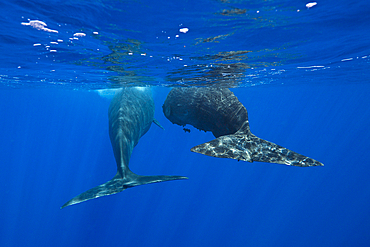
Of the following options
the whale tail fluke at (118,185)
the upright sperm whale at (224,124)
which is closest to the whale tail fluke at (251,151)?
the upright sperm whale at (224,124)

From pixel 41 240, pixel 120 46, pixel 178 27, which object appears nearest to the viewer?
pixel 178 27

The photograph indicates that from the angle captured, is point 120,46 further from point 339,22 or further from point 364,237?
point 364,237

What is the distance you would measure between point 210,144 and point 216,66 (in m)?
8.30

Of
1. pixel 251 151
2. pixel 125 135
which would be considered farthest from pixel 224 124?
pixel 125 135

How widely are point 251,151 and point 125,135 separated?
22.0 feet

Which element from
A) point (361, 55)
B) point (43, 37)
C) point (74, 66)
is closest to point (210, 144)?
point (43, 37)

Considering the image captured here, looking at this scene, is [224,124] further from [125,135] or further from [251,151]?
[125,135]

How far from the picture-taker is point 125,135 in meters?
10.6

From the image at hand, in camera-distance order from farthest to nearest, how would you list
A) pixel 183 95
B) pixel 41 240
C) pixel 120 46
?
1. pixel 41 240
2. pixel 183 95
3. pixel 120 46

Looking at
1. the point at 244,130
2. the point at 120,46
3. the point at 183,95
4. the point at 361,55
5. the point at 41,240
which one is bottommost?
the point at 41,240

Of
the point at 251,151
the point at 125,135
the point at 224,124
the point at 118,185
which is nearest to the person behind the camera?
the point at 251,151

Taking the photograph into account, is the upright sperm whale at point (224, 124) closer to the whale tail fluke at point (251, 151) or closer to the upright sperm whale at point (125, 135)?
the whale tail fluke at point (251, 151)

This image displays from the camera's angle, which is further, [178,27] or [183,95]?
[183,95]

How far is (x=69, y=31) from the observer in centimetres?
797
